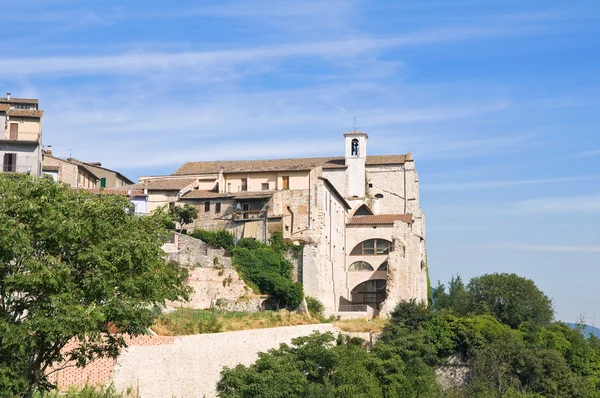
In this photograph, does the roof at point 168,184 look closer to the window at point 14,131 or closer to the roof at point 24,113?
the roof at point 24,113

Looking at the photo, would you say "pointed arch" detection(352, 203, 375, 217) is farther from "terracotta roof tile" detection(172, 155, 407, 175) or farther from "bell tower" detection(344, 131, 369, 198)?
"terracotta roof tile" detection(172, 155, 407, 175)

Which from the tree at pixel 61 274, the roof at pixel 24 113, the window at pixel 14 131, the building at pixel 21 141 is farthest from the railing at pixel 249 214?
the tree at pixel 61 274

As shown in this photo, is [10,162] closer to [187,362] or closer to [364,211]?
[187,362]

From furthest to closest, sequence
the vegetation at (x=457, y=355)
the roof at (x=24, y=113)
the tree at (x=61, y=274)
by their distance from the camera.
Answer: the roof at (x=24, y=113) → the vegetation at (x=457, y=355) → the tree at (x=61, y=274)

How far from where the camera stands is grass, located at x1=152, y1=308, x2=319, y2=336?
43716 mm

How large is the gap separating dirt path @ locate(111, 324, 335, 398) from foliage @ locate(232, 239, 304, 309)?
9.08 meters

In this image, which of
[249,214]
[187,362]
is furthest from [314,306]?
[187,362]

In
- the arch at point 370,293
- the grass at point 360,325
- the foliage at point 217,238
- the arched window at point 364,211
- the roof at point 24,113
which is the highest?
the roof at point 24,113

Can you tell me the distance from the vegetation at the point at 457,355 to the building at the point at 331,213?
5505 millimetres

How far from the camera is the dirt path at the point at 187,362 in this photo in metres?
39.0

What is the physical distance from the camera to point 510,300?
6081cm

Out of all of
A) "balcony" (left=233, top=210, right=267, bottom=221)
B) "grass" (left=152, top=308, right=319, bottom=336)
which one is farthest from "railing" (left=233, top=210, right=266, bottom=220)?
"grass" (left=152, top=308, right=319, bottom=336)

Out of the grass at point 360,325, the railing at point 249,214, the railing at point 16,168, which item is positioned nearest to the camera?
the grass at point 360,325

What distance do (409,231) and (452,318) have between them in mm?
13043
